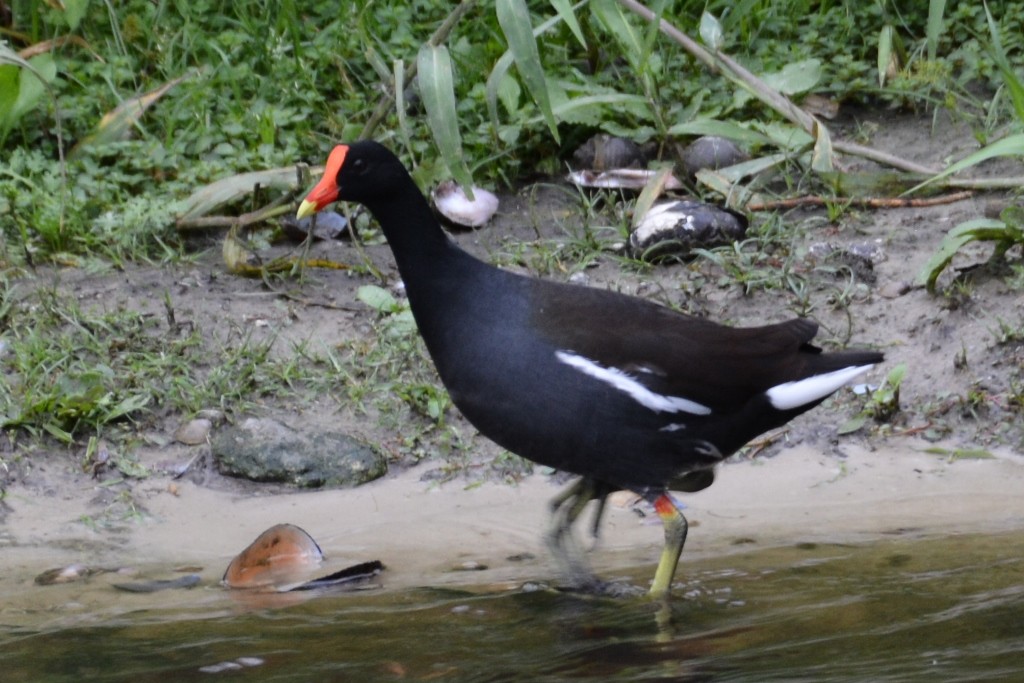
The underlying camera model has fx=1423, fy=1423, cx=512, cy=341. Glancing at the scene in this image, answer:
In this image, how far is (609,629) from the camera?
11.6 ft

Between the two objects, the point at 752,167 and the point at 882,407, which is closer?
the point at 882,407

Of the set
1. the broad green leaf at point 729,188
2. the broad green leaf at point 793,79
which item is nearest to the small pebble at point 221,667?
the broad green leaf at point 729,188

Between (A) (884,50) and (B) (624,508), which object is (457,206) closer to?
(B) (624,508)

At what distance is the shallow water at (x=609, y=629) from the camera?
10.3ft

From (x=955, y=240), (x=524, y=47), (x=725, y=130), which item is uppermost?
(x=725, y=130)

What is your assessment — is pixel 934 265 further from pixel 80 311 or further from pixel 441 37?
pixel 80 311

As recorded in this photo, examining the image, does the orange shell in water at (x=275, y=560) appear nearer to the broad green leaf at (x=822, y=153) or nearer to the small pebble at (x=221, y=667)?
the small pebble at (x=221, y=667)

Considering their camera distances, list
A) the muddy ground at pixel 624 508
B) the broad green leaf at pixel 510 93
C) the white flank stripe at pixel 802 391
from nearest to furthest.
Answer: the white flank stripe at pixel 802 391, the muddy ground at pixel 624 508, the broad green leaf at pixel 510 93

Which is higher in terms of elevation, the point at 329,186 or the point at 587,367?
the point at 329,186

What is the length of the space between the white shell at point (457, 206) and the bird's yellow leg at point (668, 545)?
224 centimetres

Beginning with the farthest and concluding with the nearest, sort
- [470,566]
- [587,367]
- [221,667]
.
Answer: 1. [470,566]
2. [587,367]
3. [221,667]

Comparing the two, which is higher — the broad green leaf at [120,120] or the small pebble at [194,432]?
the broad green leaf at [120,120]

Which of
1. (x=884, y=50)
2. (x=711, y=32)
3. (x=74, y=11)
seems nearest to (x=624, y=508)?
(x=711, y=32)

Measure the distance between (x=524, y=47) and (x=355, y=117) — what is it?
84.1 inches
